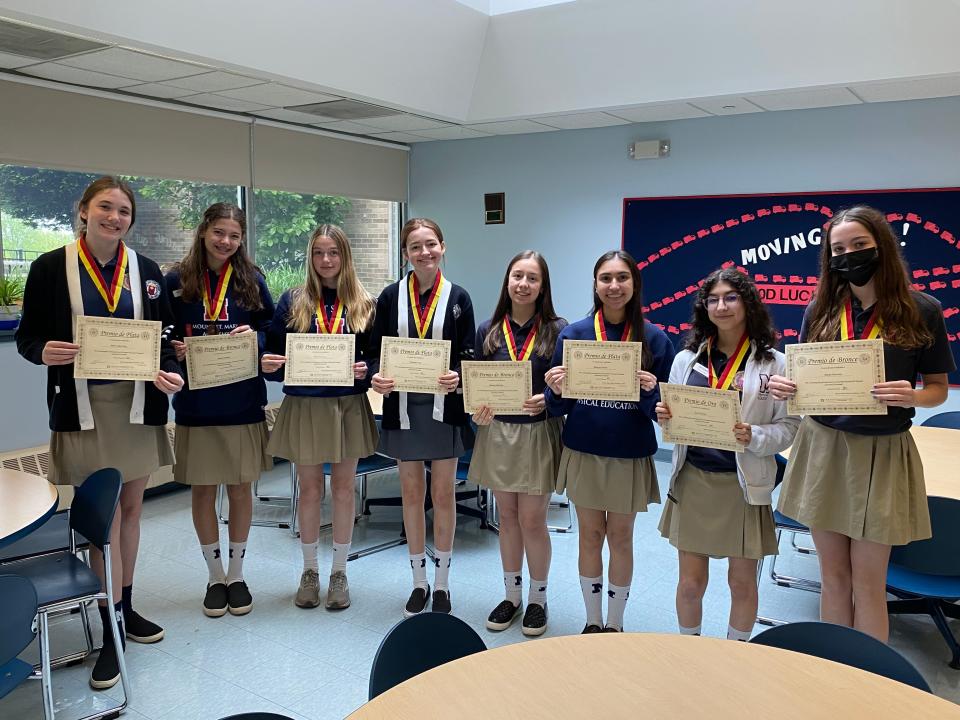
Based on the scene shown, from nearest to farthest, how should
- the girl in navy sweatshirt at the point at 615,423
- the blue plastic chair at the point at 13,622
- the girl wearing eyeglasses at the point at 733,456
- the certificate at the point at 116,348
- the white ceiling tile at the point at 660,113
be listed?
the blue plastic chair at the point at 13,622 → the girl wearing eyeglasses at the point at 733,456 → the certificate at the point at 116,348 → the girl in navy sweatshirt at the point at 615,423 → the white ceiling tile at the point at 660,113

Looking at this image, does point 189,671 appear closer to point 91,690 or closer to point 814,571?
point 91,690

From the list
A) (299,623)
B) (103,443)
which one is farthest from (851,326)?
(103,443)

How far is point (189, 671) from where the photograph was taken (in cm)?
321

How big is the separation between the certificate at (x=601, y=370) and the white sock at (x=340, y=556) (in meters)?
1.54

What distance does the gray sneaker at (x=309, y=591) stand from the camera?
379 cm

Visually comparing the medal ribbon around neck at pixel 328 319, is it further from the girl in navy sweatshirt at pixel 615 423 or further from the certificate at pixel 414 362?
the girl in navy sweatshirt at pixel 615 423

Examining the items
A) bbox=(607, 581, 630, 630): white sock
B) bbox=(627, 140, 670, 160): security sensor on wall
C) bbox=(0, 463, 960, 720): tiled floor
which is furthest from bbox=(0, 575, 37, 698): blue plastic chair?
bbox=(627, 140, 670, 160): security sensor on wall

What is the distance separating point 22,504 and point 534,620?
7.09 feet

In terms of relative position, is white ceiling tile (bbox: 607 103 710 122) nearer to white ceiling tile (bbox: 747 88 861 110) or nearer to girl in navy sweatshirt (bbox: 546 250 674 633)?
white ceiling tile (bbox: 747 88 861 110)

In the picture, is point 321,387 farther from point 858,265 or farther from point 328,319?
point 858,265

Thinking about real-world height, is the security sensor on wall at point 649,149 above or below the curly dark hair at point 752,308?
above

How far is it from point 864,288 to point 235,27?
11.6ft

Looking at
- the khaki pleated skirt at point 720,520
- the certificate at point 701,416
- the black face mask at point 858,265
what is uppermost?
the black face mask at point 858,265

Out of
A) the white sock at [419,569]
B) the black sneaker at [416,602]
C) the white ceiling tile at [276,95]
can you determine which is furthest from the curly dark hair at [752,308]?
the white ceiling tile at [276,95]
